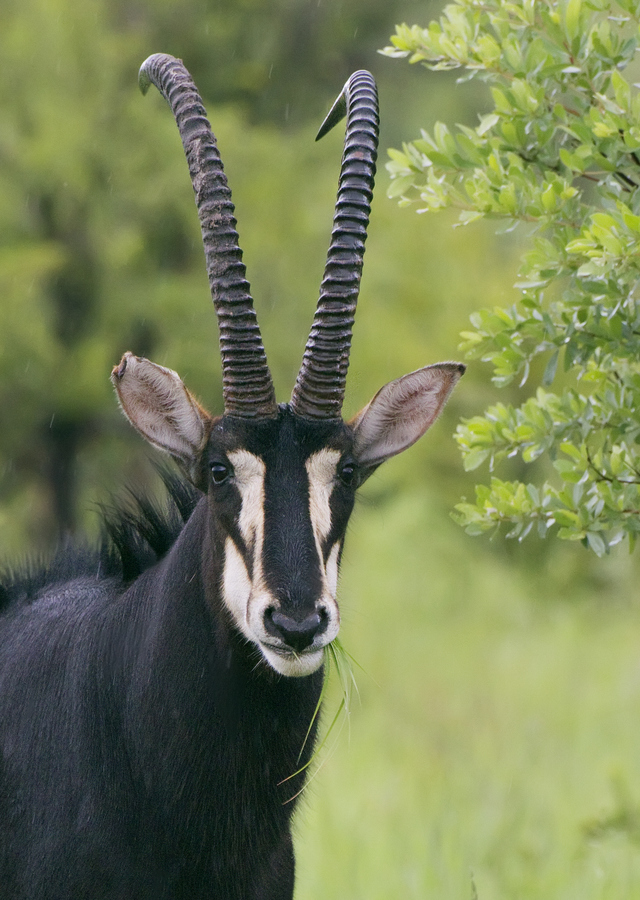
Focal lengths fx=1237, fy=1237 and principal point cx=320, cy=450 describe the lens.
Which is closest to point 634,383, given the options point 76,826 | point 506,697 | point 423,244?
point 76,826

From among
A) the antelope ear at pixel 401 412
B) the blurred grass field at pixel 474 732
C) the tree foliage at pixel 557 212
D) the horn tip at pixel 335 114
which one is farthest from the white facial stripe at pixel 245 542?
the horn tip at pixel 335 114

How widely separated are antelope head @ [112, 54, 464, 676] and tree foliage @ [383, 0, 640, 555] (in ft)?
0.97

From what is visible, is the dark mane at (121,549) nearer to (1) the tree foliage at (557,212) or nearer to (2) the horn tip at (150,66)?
(1) the tree foliage at (557,212)

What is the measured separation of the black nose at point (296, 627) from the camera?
369 cm

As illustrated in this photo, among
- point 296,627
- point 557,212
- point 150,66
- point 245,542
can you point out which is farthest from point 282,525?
point 150,66

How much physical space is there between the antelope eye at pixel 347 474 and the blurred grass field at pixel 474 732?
1292 mm

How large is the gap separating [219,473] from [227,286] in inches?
26.0

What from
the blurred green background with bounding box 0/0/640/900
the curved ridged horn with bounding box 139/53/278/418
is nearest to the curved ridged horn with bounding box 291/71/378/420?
the curved ridged horn with bounding box 139/53/278/418

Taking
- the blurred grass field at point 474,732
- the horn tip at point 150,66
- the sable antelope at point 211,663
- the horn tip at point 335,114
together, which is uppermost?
the horn tip at point 150,66

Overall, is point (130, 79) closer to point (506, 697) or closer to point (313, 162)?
point (313, 162)

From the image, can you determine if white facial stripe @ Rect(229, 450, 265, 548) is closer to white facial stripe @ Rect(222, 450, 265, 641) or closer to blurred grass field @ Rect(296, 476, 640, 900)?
white facial stripe @ Rect(222, 450, 265, 641)

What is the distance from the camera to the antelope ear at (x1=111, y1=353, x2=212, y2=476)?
13.9ft

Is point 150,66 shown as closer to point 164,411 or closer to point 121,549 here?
point 164,411

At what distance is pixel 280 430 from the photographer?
4.16m
